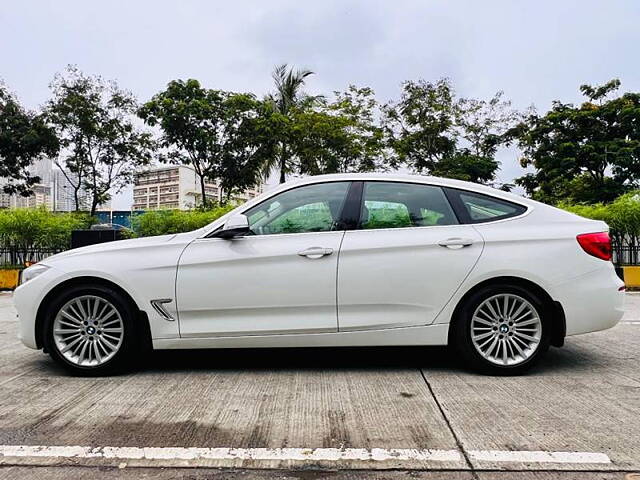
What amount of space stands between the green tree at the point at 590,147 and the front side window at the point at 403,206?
26615 millimetres

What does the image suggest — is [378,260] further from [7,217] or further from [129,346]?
[7,217]

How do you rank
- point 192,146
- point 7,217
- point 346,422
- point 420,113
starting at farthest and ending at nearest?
point 420,113 < point 192,146 < point 7,217 < point 346,422

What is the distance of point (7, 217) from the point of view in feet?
45.6

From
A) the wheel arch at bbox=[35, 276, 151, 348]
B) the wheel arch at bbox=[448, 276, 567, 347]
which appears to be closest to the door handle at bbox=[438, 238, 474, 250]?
the wheel arch at bbox=[448, 276, 567, 347]

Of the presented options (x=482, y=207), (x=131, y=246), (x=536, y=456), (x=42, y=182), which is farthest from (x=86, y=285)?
(x=42, y=182)

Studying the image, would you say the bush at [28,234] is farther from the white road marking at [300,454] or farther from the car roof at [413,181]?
the white road marking at [300,454]

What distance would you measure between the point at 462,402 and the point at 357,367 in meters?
1.17

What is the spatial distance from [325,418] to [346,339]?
983mm

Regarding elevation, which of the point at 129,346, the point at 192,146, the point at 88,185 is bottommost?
the point at 129,346

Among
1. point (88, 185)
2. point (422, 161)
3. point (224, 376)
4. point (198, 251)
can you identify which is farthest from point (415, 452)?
point (422, 161)

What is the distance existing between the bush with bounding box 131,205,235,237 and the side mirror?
1030 cm

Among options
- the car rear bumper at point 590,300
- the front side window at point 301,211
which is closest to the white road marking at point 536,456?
the car rear bumper at point 590,300

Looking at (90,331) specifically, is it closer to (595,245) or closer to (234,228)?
(234,228)

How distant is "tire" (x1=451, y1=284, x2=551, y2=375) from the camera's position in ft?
13.9
